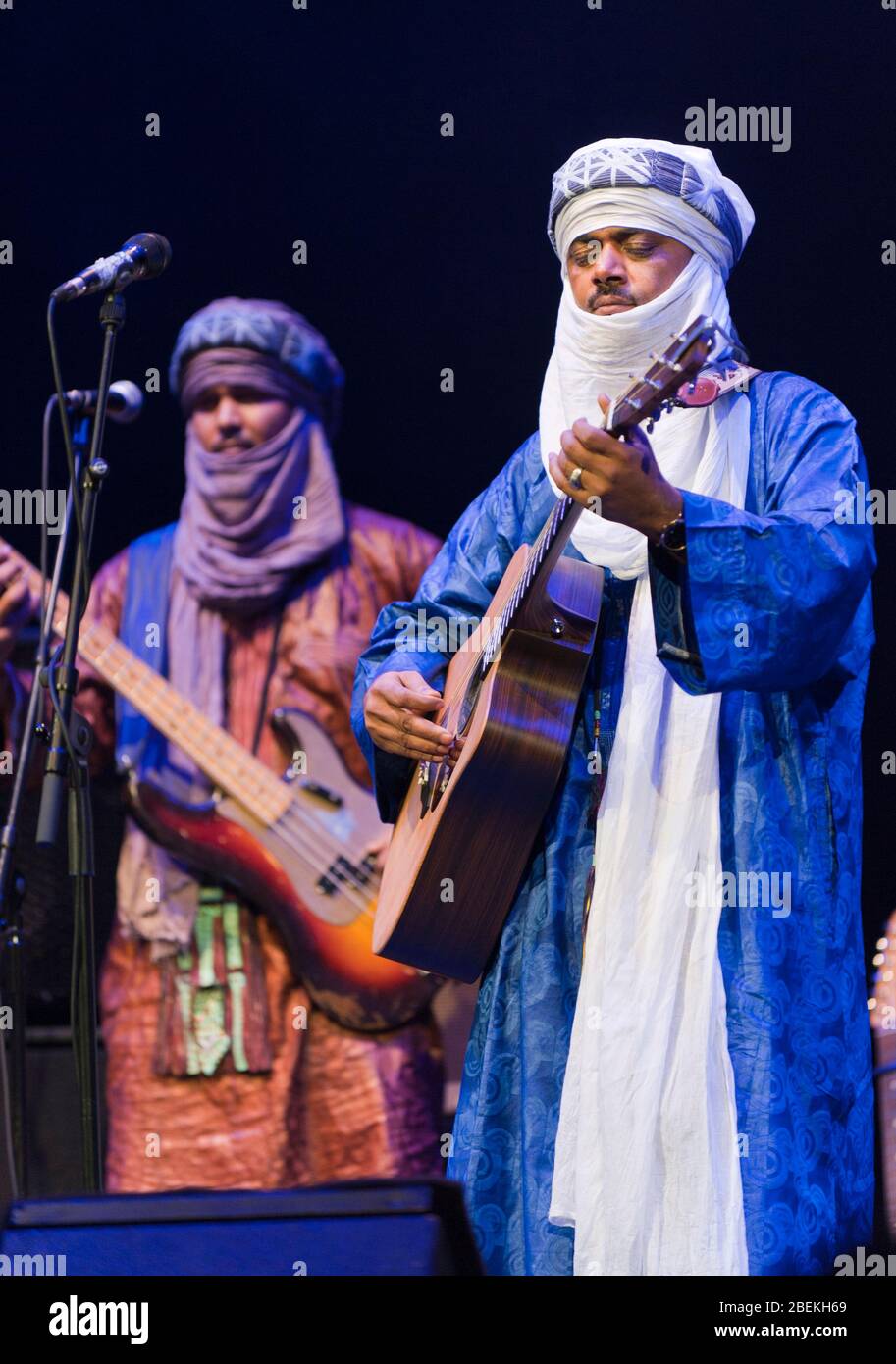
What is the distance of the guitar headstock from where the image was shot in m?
2.39

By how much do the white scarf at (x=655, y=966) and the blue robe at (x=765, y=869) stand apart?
36 mm

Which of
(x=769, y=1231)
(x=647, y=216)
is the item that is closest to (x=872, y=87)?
(x=647, y=216)

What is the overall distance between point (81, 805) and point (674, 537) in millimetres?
1307

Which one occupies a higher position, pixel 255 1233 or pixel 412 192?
pixel 412 192

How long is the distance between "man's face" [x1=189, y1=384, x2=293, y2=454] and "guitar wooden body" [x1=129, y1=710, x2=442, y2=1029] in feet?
2.21

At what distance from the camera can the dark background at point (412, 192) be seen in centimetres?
391

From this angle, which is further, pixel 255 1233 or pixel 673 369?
pixel 673 369

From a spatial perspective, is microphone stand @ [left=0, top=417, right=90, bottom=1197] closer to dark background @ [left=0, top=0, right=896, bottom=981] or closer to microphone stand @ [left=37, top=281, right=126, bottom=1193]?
microphone stand @ [left=37, top=281, right=126, bottom=1193]

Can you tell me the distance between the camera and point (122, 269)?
11.1 ft

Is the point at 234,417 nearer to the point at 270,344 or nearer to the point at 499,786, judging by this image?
the point at 270,344

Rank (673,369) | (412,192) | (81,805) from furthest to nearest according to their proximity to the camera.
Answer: (412,192) < (81,805) < (673,369)

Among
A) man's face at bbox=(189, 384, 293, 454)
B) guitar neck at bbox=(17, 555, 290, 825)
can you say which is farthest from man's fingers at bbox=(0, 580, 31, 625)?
man's face at bbox=(189, 384, 293, 454)

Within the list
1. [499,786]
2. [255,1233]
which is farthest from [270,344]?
[255,1233]

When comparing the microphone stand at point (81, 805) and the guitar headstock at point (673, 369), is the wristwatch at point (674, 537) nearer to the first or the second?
the guitar headstock at point (673, 369)
